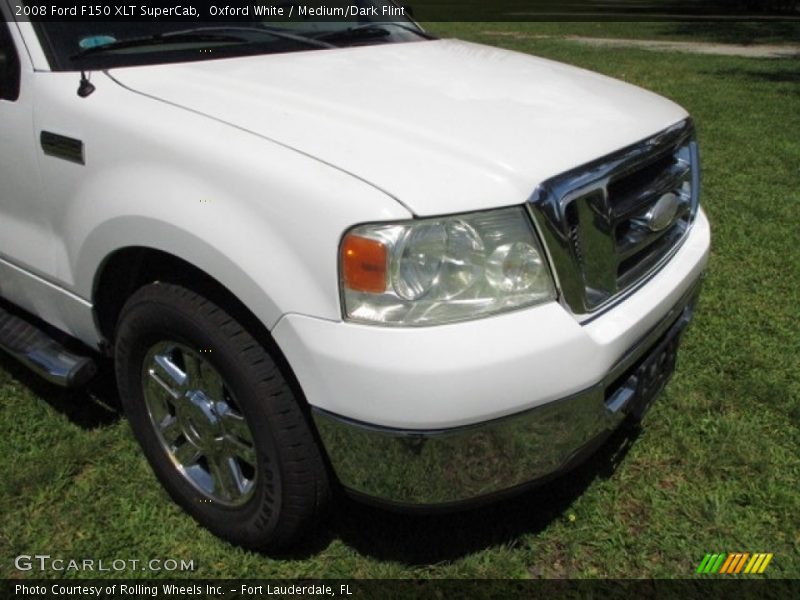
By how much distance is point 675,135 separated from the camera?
7.95 ft

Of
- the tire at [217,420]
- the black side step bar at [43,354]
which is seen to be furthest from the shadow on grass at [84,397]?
the tire at [217,420]

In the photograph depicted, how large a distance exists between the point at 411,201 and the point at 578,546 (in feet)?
4.32

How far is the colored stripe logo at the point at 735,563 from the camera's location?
2311mm

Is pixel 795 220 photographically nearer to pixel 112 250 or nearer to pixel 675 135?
pixel 675 135

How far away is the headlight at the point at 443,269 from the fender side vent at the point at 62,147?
38.7 inches

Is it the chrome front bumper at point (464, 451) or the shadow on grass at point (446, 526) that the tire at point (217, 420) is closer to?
the chrome front bumper at point (464, 451)

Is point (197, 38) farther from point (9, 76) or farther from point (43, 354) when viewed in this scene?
point (43, 354)

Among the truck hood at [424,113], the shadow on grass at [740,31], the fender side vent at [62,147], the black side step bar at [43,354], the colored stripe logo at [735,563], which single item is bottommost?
the shadow on grass at [740,31]

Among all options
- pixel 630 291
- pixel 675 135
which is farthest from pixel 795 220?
pixel 630 291

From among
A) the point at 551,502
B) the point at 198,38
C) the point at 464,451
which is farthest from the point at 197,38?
the point at 551,502

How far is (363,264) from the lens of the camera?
5.74ft

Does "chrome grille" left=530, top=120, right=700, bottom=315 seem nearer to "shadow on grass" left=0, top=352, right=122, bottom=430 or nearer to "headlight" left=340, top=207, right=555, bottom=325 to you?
"headlight" left=340, top=207, right=555, bottom=325

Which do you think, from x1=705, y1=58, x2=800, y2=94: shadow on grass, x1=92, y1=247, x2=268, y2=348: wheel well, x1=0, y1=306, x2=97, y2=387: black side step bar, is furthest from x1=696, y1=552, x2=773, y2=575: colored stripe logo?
x1=705, y1=58, x2=800, y2=94: shadow on grass

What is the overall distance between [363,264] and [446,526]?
1125 millimetres
